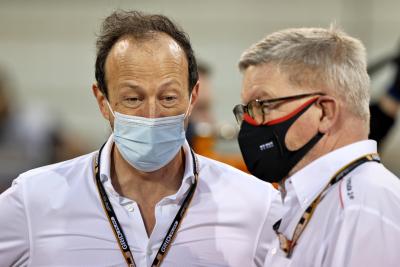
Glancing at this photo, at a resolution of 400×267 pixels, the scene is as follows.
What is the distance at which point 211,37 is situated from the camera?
9773 mm

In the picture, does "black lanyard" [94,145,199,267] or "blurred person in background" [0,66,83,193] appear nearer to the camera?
"black lanyard" [94,145,199,267]

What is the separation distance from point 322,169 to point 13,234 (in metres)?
1.22

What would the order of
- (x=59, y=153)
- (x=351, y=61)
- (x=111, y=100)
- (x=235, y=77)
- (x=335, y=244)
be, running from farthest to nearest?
(x=235, y=77)
(x=59, y=153)
(x=111, y=100)
(x=351, y=61)
(x=335, y=244)

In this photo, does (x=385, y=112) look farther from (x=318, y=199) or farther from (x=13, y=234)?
(x=13, y=234)

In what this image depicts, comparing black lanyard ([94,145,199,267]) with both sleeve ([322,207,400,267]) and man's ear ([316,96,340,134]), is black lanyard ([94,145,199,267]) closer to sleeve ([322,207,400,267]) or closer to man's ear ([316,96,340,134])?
man's ear ([316,96,340,134])

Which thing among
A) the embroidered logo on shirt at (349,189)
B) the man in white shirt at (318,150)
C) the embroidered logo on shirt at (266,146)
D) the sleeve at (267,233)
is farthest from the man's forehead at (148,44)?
the embroidered logo on shirt at (349,189)

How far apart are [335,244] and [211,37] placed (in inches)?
282

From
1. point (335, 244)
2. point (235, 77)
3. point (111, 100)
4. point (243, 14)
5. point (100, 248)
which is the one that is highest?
point (111, 100)

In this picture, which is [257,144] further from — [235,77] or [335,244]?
[235,77]

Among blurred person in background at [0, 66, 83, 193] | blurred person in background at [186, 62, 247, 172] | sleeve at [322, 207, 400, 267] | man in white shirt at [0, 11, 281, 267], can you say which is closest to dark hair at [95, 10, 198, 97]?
man in white shirt at [0, 11, 281, 267]

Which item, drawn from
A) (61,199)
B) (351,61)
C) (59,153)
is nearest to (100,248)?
(61,199)

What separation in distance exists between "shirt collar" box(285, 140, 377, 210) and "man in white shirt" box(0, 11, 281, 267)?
0.38 m

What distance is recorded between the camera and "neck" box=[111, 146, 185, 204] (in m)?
3.39

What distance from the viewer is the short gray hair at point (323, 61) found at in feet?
10.1
